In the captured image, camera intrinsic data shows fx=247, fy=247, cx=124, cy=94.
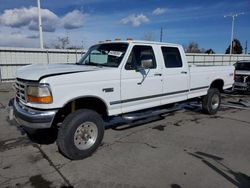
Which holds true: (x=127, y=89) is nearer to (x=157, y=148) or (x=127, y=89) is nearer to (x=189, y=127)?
(x=157, y=148)

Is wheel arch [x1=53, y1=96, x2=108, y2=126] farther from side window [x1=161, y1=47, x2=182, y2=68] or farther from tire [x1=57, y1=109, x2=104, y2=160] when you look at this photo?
side window [x1=161, y1=47, x2=182, y2=68]

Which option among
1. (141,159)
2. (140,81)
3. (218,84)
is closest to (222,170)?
(141,159)

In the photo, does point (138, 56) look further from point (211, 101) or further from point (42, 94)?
point (211, 101)

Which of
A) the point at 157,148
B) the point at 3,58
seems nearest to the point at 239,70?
the point at 157,148

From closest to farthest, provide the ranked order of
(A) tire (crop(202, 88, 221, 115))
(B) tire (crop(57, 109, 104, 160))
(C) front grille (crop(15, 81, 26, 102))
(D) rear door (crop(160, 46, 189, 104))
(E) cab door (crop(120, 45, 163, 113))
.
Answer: (B) tire (crop(57, 109, 104, 160)), (C) front grille (crop(15, 81, 26, 102)), (E) cab door (crop(120, 45, 163, 113)), (D) rear door (crop(160, 46, 189, 104)), (A) tire (crop(202, 88, 221, 115))

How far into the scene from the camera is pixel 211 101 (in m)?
7.98

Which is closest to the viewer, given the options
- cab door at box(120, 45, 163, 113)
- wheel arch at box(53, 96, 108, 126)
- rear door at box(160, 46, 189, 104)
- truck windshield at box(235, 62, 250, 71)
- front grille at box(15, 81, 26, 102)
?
front grille at box(15, 81, 26, 102)

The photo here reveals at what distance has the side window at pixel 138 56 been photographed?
5.33 meters

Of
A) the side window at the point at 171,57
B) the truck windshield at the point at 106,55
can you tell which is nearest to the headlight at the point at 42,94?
the truck windshield at the point at 106,55

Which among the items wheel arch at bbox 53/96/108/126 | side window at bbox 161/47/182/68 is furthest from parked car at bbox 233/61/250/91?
wheel arch at bbox 53/96/108/126

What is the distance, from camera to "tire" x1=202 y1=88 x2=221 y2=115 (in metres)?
7.87

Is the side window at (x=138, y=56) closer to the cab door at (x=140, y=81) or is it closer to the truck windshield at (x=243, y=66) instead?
the cab door at (x=140, y=81)

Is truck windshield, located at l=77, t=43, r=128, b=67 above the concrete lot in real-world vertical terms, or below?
above

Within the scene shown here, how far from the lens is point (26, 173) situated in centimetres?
404
